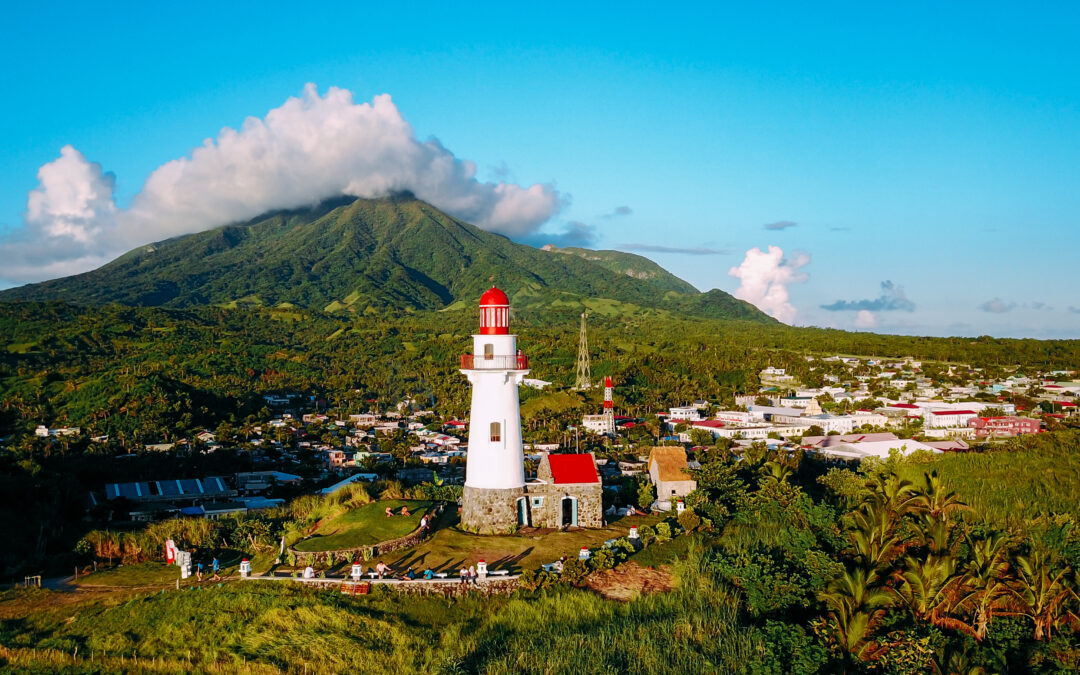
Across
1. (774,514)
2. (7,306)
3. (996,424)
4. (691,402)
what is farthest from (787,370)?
(7,306)

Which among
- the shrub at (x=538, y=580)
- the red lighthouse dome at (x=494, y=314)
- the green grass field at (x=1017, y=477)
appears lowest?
the shrub at (x=538, y=580)

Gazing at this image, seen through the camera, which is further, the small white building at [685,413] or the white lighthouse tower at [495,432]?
the small white building at [685,413]

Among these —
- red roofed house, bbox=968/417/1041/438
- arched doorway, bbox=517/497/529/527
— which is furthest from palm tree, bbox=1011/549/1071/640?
red roofed house, bbox=968/417/1041/438

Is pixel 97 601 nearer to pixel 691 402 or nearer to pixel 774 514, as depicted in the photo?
pixel 774 514

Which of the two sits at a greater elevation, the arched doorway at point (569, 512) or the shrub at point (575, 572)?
the arched doorway at point (569, 512)

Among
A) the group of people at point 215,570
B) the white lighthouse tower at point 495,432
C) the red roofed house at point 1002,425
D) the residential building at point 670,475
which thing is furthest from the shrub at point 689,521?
the red roofed house at point 1002,425

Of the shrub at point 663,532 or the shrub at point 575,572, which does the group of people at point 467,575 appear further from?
the shrub at point 663,532
